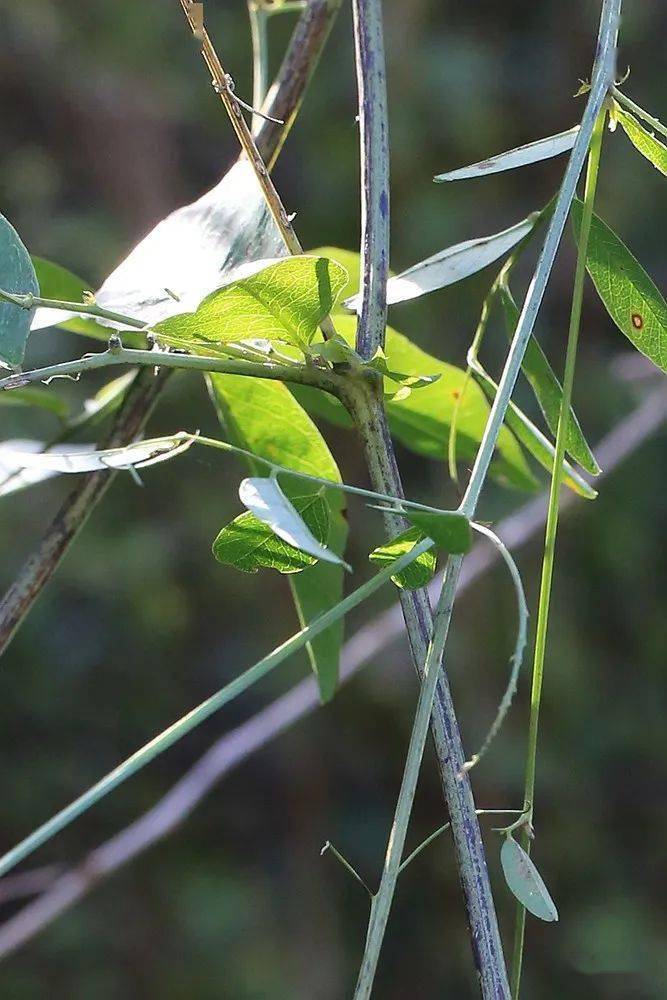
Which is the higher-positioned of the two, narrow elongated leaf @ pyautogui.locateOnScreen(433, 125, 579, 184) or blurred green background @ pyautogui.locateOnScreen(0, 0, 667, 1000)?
narrow elongated leaf @ pyautogui.locateOnScreen(433, 125, 579, 184)

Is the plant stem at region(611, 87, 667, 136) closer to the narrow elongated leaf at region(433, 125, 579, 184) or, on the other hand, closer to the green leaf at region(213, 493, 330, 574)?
the narrow elongated leaf at region(433, 125, 579, 184)

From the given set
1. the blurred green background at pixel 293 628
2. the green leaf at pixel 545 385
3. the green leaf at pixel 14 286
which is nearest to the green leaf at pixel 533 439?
the green leaf at pixel 545 385

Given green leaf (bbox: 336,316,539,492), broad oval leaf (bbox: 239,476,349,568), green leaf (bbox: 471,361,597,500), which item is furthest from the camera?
green leaf (bbox: 336,316,539,492)

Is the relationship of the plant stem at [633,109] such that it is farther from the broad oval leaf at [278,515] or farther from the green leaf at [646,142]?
the broad oval leaf at [278,515]

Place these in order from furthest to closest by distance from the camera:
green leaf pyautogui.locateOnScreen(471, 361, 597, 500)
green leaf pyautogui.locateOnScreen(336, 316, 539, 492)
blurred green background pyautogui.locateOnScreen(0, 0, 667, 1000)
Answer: blurred green background pyautogui.locateOnScreen(0, 0, 667, 1000)
green leaf pyautogui.locateOnScreen(336, 316, 539, 492)
green leaf pyautogui.locateOnScreen(471, 361, 597, 500)

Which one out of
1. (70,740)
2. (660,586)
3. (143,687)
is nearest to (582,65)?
(660,586)

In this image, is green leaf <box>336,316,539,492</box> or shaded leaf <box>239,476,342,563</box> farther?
green leaf <box>336,316,539,492</box>

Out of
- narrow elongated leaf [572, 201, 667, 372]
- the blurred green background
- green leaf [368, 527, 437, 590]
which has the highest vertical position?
narrow elongated leaf [572, 201, 667, 372]

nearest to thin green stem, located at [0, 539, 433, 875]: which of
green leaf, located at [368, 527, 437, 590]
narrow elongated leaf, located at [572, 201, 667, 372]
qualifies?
green leaf, located at [368, 527, 437, 590]
